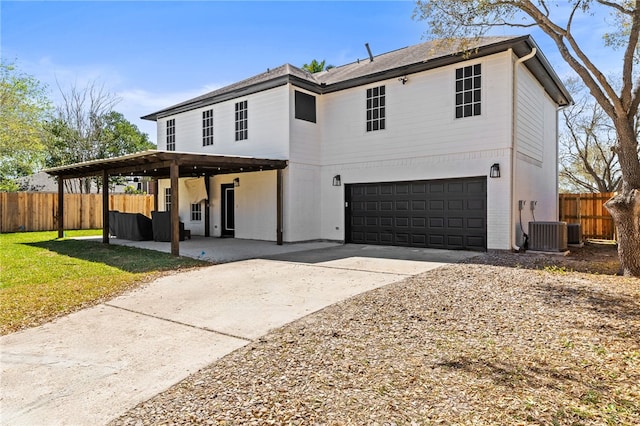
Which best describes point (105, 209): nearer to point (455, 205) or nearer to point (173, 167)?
point (173, 167)

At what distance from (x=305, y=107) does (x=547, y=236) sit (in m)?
8.12

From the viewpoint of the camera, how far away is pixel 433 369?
3021 millimetres

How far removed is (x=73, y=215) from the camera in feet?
59.2

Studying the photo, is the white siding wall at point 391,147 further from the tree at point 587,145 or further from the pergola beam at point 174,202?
the tree at point 587,145

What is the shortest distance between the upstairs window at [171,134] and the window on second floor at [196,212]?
106 inches

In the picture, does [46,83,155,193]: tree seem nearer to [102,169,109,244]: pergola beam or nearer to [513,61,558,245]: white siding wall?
[102,169,109,244]: pergola beam

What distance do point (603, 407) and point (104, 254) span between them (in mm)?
10394

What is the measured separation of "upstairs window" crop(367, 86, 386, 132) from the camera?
11.8 metres

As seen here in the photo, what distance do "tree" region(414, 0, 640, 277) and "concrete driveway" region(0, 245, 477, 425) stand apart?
3.43 meters

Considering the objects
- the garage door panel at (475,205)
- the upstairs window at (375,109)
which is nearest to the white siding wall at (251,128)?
the upstairs window at (375,109)

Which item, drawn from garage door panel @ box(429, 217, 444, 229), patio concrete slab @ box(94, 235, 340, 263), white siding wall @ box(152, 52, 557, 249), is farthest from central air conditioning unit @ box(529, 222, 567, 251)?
patio concrete slab @ box(94, 235, 340, 263)

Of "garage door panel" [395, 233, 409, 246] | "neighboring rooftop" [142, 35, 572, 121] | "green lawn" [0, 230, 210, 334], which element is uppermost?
"neighboring rooftop" [142, 35, 572, 121]

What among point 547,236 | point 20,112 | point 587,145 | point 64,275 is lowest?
point 64,275

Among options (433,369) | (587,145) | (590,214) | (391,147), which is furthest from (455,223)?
(587,145)
